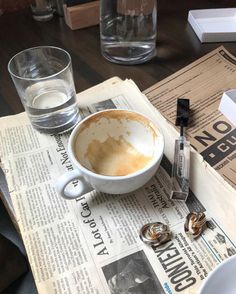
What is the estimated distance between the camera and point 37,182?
38 cm

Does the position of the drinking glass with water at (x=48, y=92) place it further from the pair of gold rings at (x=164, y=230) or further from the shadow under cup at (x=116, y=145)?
the pair of gold rings at (x=164, y=230)

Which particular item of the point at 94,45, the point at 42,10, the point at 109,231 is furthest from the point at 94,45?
the point at 109,231

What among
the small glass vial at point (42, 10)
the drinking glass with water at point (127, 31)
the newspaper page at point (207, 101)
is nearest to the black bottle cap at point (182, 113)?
the newspaper page at point (207, 101)

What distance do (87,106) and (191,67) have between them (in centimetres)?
18

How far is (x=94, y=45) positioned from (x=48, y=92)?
177 mm

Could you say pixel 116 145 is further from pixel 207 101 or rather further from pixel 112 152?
pixel 207 101

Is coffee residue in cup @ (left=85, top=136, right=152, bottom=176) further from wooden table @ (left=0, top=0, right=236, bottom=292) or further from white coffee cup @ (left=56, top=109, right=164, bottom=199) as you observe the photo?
wooden table @ (left=0, top=0, right=236, bottom=292)

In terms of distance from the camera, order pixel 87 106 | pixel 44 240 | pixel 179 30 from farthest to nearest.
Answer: pixel 179 30 < pixel 87 106 < pixel 44 240

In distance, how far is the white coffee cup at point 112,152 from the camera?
0.33 m

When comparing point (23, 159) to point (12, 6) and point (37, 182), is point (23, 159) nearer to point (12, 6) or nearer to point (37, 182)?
point (37, 182)

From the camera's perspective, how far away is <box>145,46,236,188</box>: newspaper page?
0.39 metres

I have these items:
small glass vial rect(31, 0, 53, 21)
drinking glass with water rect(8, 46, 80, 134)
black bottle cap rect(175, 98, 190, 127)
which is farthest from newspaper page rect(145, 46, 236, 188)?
small glass vial rect(31, 0, 53, 21)

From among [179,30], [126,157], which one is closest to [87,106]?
[126,157]

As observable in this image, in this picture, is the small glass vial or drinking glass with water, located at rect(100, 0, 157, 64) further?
the small glass vial
